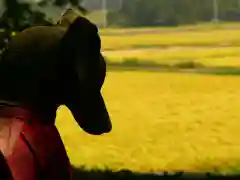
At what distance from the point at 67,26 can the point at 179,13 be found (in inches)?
56.9

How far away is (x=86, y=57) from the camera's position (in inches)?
45.1

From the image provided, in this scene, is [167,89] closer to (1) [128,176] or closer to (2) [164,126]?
(2) [164,126]

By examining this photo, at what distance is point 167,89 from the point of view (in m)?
2.57

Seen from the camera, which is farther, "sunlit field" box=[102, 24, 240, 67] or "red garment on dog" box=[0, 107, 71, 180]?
"sunlit field" box=[102, 24, 240, 67]

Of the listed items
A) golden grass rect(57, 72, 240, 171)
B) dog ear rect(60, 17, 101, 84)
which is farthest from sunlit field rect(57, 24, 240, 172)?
dog ear rect(60, 17, 101, 84)

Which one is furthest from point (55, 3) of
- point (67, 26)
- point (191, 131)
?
point (67, 26)

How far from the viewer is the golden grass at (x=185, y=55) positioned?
8.55 ft

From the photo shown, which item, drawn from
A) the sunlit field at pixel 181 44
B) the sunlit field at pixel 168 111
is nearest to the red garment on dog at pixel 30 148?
the sunlit field at pixel 168 111

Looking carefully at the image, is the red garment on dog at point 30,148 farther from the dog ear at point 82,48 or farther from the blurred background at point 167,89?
the blurred background at point 167,89

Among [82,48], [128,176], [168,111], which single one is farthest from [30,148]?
[168,111]

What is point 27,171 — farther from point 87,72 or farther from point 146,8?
point 146,8

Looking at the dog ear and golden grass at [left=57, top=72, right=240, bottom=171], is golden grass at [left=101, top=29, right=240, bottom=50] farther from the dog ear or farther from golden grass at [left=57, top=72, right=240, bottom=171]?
the dog ear

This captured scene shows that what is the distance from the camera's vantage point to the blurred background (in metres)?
2.48

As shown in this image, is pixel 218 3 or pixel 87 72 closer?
pixel 87 72
